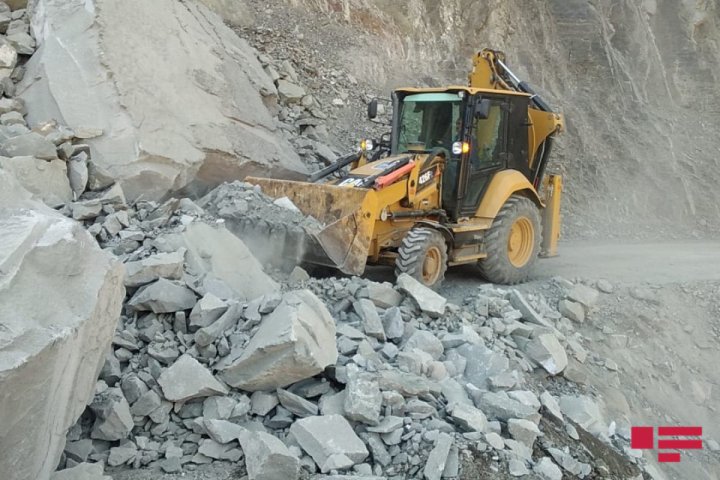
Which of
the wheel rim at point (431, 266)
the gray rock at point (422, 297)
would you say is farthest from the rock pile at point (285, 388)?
the wheel rim at point (431, 266)

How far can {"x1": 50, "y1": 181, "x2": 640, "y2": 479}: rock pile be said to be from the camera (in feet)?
11.8

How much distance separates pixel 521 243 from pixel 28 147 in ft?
18.6

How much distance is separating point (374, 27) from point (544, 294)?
8.56 meters

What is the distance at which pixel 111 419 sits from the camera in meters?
3.54

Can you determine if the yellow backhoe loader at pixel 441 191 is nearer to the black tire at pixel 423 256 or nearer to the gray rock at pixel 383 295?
the black tire at pixel 423 256

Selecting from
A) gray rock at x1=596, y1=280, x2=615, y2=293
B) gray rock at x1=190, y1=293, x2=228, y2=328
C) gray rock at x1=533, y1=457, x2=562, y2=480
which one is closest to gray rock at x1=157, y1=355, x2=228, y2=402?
gray rock at x1=190, y1=293, x2=228, y2=328

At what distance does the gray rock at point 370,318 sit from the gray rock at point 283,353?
2.96ft

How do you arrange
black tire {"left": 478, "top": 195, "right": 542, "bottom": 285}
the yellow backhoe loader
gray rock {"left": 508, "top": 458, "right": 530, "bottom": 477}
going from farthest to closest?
black tire {"left": 478, "top": 195, "right": 542, "bottom": 285}, the yellow backhoe loader, gray rock {"left": 508, "top": 458, "right": 530, "bottom": 477}

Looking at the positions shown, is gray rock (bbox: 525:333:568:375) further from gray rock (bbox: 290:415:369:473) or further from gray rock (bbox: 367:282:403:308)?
gray rock (bbox: 290:415:369:473)

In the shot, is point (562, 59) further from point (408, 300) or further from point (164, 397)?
point (164, 397)

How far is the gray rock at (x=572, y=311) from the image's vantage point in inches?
280

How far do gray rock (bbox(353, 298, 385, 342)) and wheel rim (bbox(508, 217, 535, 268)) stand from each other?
3.28 metres

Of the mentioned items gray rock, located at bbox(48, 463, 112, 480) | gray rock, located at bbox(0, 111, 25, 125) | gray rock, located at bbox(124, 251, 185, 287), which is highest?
gray rock, located at bbox(0, 111, 25, 125)

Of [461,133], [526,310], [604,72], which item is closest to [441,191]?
[461,133]
